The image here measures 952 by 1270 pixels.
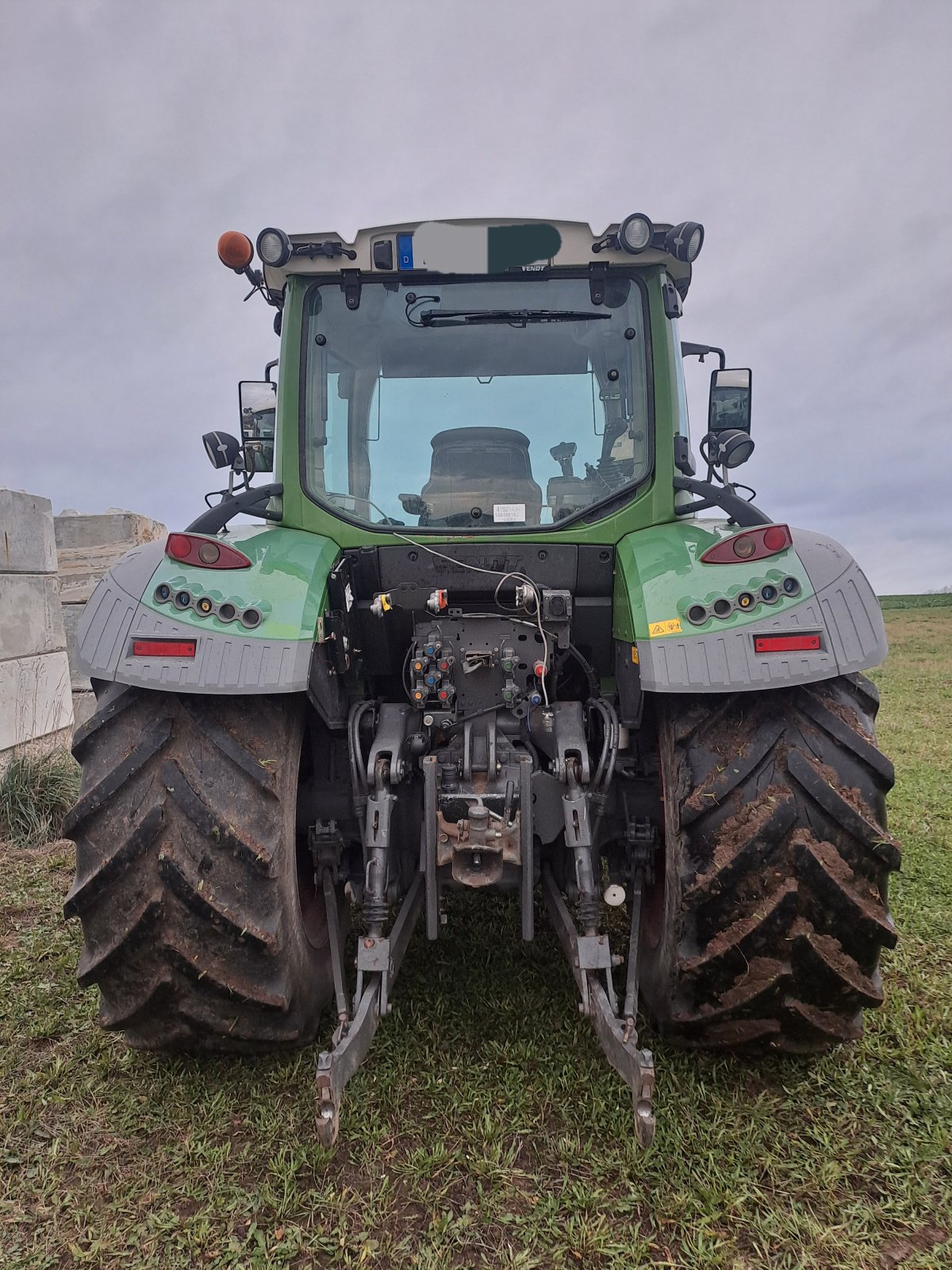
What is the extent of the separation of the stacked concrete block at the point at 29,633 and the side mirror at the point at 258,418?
378 centimetres

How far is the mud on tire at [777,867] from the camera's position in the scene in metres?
1.99

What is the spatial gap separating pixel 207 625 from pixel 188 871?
0.63 meters

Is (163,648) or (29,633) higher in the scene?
(29,633)

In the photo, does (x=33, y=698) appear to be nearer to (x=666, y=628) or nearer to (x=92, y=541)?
(x=92, y=541)

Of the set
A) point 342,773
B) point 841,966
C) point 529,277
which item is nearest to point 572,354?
point 529,277

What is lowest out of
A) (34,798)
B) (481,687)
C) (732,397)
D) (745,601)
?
(34,798)

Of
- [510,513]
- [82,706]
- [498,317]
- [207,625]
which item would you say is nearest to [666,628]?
[510,513]

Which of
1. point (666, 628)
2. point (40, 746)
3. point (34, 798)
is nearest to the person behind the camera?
point (666, 628)

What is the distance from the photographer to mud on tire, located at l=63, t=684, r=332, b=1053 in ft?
6.63

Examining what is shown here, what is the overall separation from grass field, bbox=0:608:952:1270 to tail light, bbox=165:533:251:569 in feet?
4.94

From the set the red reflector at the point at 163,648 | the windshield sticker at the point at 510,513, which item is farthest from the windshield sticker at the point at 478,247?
the red reflector at the point at 163,648

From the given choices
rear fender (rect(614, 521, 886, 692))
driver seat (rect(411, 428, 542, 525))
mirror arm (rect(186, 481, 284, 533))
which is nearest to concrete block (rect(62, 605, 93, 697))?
mirror arm (rect(186, 481, 284, 533))

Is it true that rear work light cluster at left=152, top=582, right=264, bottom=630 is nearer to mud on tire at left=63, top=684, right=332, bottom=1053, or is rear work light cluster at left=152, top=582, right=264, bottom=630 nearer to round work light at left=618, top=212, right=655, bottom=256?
mud on tire at left=63, top=684, right=332, bottom=1053

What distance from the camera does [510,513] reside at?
272 cm
